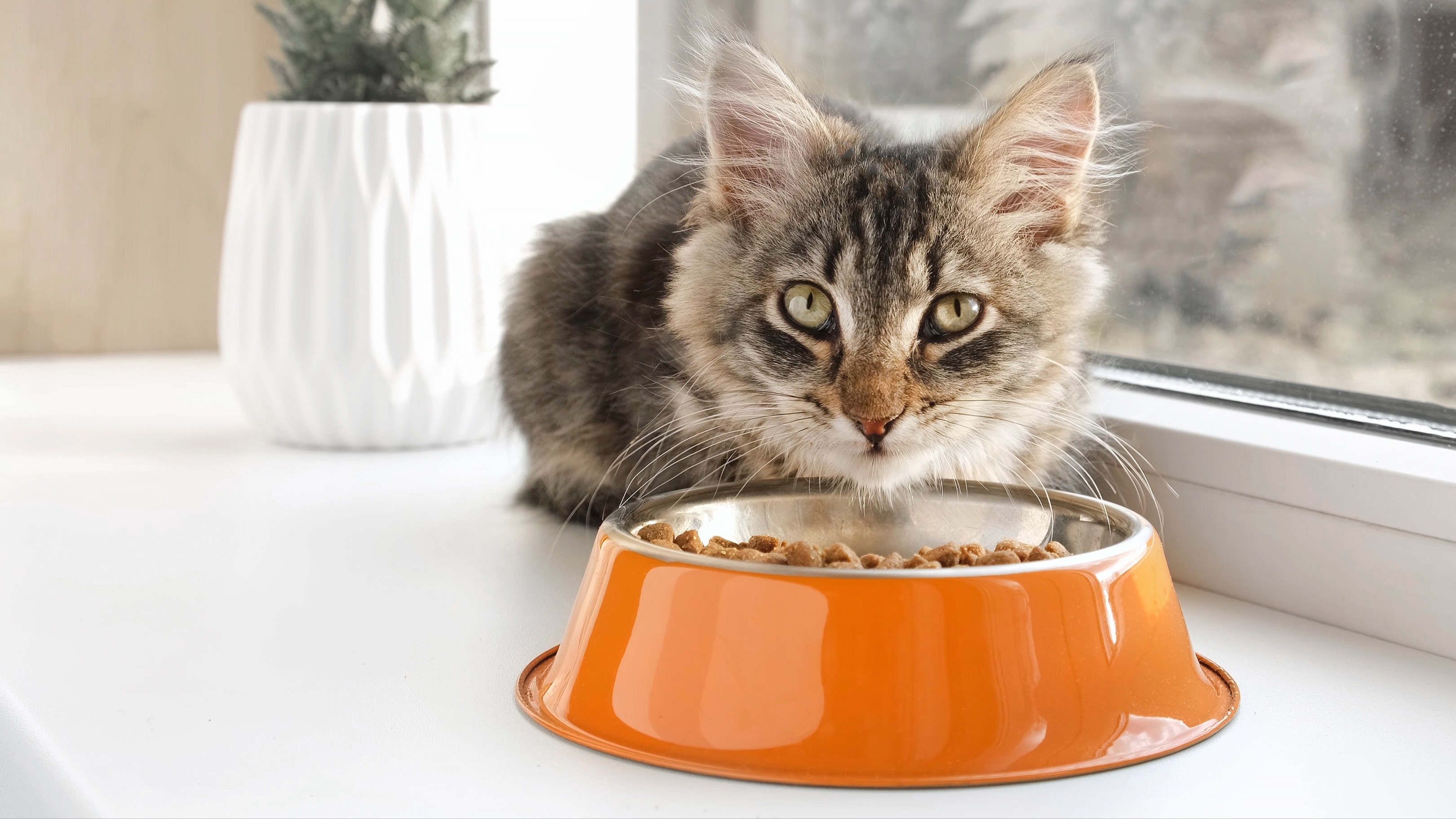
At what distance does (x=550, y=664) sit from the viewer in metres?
0.95

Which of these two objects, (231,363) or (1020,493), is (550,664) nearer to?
(1020,493)

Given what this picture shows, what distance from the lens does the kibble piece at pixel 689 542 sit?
0.92 meters

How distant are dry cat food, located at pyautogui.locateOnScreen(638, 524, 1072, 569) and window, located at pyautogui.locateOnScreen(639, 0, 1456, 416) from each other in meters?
0.50

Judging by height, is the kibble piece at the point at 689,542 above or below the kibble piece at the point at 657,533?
below

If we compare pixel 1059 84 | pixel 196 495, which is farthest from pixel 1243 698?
pixel 196 495

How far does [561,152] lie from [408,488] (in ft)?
2.90

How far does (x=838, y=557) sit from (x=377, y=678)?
0.36 m

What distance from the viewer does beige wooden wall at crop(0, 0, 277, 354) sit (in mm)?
2264

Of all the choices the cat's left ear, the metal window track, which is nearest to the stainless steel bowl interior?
the cat's left ear

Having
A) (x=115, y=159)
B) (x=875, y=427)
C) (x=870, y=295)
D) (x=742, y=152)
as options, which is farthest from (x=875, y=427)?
(x=115, y=159)

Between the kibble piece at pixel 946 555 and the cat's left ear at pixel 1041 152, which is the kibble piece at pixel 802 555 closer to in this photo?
the kibble piece at pixel 946 555

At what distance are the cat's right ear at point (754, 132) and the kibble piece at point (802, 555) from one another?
362 mm

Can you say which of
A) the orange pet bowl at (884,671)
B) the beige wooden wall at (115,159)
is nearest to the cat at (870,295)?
the orange pet bowl at (884,671)

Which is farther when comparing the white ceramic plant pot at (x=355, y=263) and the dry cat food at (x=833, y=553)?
the white ceramic plant pot at (x=355, y=263)
